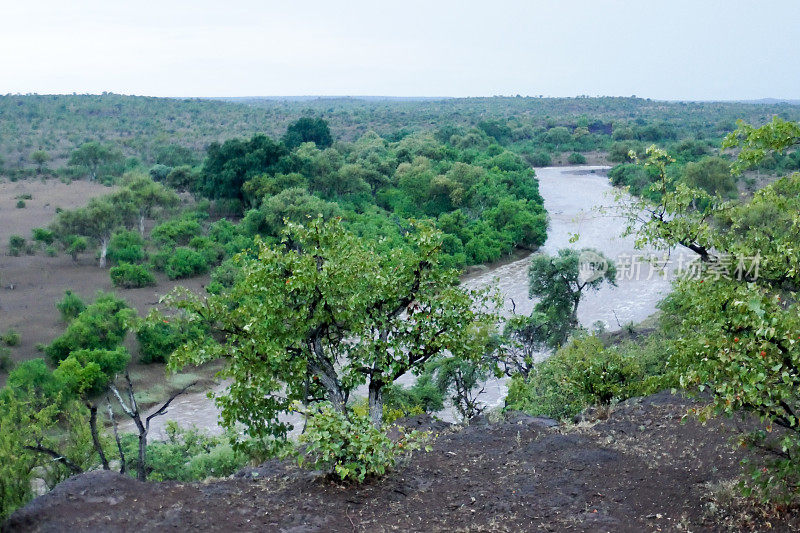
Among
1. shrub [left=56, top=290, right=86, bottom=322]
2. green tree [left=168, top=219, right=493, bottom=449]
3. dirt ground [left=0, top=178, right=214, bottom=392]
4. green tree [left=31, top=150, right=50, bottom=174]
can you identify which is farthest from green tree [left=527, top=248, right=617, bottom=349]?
green tree [left=31, top=150, right=50, bottom=174]

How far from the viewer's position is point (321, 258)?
26.1 feet

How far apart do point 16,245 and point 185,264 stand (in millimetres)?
8342

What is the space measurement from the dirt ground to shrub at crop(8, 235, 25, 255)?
0.86 feet

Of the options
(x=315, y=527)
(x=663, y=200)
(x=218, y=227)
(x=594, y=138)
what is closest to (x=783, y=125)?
(x=663, y=200)

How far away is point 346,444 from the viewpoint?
692cm

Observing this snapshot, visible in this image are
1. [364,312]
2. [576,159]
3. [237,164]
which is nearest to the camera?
[364,312]

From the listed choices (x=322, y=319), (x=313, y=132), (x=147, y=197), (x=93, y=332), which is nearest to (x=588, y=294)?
(x=93, y=332)

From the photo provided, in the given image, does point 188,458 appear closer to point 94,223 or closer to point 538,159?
point 94,223

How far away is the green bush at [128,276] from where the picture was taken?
29078 millimetres

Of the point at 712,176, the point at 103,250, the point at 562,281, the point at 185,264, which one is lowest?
the point at 185,264

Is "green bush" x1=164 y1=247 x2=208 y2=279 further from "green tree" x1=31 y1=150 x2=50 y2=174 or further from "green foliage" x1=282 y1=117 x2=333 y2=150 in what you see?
"green tree" x1=31 y1=150 x2=50 y2=174

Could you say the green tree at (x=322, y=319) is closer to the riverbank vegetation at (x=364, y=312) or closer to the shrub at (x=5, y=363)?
the riverbank vegetation at (x=364, y=312)

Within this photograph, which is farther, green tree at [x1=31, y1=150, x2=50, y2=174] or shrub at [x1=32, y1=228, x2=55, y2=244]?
green tree at [x1=31, y1=150, x2=50, y2=174]

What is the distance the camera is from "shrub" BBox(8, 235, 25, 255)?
31.9 metres
